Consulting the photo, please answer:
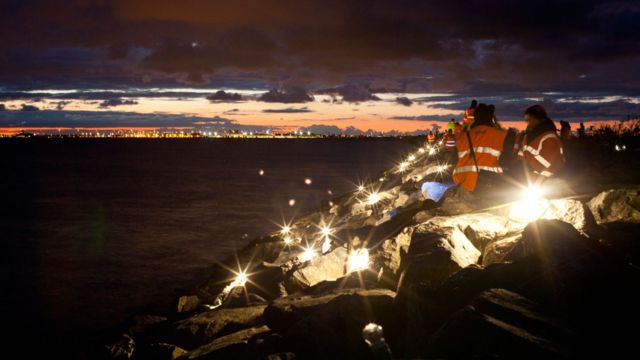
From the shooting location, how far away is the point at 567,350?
509cm

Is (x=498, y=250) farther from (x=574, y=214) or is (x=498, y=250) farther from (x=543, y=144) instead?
(x=543, y=144)

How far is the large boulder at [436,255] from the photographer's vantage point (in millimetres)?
8377

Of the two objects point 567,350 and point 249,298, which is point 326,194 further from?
point 567,350

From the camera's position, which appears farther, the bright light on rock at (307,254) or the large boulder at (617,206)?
the bright light on rock at (307,254)

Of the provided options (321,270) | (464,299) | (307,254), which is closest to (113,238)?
(307,254)

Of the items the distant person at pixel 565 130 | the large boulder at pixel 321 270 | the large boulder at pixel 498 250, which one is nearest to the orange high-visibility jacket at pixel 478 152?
the large boulder at pixel 498 250

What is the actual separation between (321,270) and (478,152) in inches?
230

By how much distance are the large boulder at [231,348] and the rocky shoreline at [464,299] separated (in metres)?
0.03

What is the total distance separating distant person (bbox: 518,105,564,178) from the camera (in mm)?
8242

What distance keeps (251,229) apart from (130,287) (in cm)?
1347

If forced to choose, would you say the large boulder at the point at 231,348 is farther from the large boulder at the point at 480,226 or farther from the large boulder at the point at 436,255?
the large boulder at the point at 480,226

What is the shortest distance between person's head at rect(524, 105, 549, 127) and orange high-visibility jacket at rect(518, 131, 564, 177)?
0.83ft

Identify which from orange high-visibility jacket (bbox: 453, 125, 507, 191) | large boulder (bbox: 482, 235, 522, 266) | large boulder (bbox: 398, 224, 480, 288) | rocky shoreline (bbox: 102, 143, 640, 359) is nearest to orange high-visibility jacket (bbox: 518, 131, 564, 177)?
orange high-visibility jacket (bbox: 453, 125, 507, 191)

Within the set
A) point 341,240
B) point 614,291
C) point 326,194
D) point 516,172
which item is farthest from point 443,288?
point 326,194
